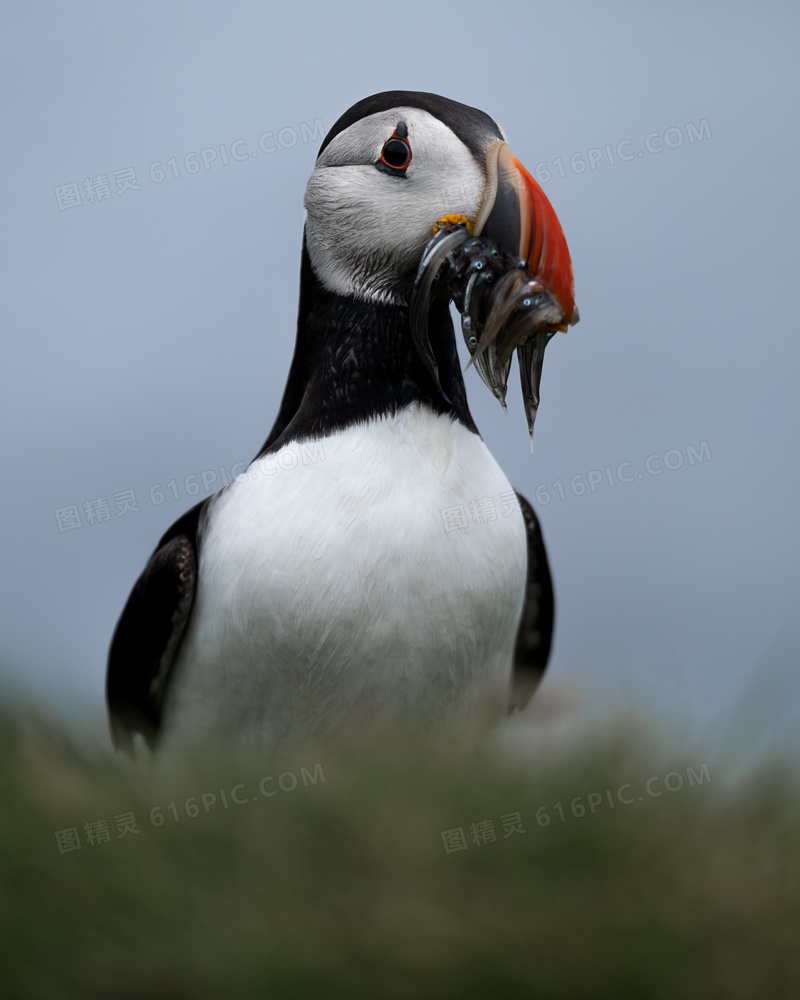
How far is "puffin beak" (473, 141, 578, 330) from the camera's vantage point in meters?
2.08

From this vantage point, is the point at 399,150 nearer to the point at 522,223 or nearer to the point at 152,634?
the point at 522,223

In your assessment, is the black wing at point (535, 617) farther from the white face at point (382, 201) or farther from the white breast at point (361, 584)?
the white face at point (382, 201)

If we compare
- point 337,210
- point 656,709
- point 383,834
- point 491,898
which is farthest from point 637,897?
point 337,210

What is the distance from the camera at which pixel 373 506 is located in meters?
2.13

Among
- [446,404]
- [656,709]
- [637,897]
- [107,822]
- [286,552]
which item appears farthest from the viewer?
[446,404]

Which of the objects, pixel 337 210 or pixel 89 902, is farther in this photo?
pixel 337 210

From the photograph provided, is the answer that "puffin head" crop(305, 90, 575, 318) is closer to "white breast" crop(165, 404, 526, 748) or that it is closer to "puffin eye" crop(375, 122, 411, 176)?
"puffin eye" crop(375, 122, 411, 176)

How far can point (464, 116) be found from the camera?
2.17m

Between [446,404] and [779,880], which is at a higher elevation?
[446,404]

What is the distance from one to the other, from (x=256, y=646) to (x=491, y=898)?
1.08m

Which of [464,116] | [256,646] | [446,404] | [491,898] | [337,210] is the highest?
[464,116]

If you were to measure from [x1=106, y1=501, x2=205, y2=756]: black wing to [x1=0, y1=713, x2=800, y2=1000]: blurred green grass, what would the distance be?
1000mm

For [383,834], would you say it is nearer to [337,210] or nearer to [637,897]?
[637,897]

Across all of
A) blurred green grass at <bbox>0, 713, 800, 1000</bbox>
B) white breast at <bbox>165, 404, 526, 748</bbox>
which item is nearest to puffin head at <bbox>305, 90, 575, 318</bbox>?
white breast at <bbox>165, 404, 526, 748</bbox>
